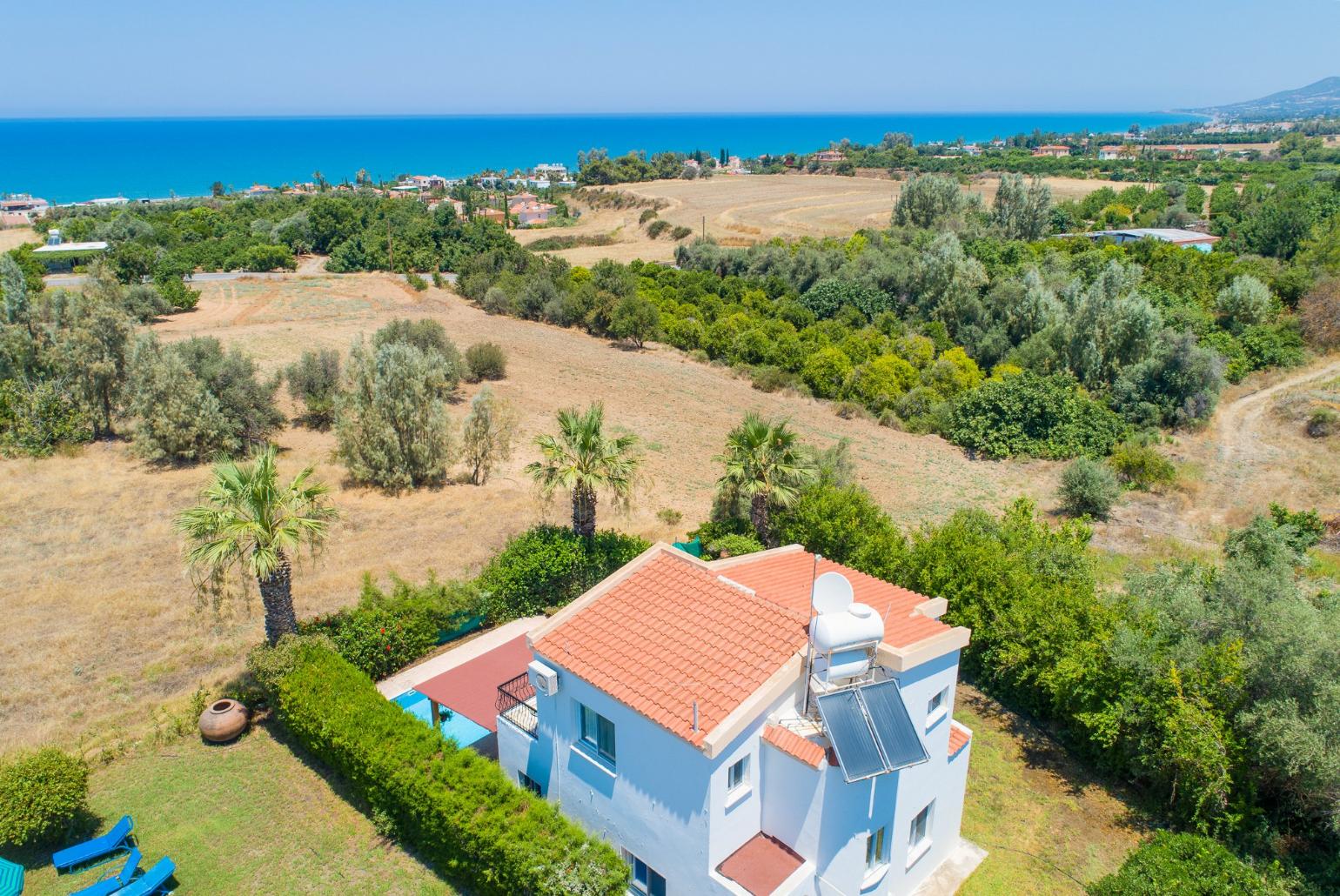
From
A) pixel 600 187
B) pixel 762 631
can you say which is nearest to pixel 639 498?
pixel 762 631

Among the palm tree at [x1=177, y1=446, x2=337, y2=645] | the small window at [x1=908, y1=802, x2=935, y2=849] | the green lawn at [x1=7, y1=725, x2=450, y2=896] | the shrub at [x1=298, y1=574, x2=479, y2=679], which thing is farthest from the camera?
the shrub at [x1=298, y1=574, x2=479, y2=679]

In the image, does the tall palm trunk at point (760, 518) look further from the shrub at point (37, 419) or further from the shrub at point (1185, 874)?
the shrub at point (37, 419)

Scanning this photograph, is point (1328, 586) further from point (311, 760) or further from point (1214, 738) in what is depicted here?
point (311, 760)

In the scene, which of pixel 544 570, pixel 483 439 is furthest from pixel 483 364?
pixel 544 570

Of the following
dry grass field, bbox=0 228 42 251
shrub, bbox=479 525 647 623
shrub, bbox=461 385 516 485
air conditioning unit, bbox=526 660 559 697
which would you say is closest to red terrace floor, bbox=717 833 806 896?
air conditioning unit, bbox=526 660 559 697

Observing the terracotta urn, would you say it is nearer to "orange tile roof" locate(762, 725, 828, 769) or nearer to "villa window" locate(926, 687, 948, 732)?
"orange tile roof" locate(762, 725, 828, 769)

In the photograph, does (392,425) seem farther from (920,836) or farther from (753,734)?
(920,836)

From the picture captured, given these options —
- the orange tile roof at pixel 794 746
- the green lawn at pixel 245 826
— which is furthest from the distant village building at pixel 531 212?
the orange tile roof at pixel 794 746

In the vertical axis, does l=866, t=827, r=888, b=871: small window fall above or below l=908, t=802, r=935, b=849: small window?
above
